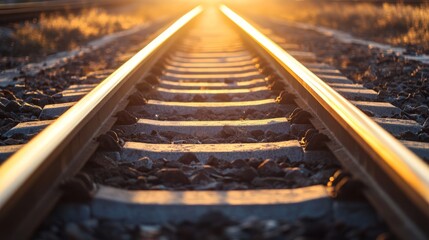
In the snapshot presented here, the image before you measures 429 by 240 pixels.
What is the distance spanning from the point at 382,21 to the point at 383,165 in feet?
43.7

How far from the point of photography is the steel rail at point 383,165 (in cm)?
251

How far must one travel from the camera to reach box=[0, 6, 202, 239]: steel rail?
2.61m

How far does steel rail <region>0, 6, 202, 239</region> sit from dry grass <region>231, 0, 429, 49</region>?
24.3 ft

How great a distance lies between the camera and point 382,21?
15.7m

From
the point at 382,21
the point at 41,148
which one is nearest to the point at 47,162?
the point at 41,148

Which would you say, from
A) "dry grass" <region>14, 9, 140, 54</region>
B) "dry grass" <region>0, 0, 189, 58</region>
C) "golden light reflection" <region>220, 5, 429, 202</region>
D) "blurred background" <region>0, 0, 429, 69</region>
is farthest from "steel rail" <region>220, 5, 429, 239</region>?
"dry grass" <region>14, 9, 140, 54</region>

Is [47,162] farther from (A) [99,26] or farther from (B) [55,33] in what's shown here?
(A) [99,26]

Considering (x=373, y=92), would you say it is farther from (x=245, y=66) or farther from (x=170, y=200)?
(x=170, y=200)

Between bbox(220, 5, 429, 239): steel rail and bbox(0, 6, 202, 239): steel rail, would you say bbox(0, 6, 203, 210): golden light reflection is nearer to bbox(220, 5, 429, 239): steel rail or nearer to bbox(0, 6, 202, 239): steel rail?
bbox(0, 6, 202, 239): steel rail

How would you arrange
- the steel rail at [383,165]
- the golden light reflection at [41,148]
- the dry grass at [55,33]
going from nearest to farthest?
1. the steel rail at [383,165]
2. the golden light reflection at [41,148]
3. the dry grass at [55,33]

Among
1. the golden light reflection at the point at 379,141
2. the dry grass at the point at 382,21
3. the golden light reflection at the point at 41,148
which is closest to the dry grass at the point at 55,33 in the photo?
the dry grass at the point at 382,21

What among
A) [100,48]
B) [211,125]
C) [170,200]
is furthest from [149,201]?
[100,48]

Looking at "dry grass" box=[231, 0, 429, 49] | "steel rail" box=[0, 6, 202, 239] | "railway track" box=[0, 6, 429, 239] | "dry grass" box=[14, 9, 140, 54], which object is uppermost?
"steel rail" box=[0, 6, 202, 239]

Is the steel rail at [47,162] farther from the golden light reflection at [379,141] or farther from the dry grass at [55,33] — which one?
the dry grass at [55,33]
